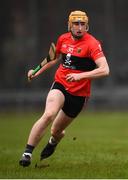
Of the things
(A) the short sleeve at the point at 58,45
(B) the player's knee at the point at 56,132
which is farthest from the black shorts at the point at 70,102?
(A) the short sleeve at the point at 58,45

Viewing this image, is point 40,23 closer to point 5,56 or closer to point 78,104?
point 5,56

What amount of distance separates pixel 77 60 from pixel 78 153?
8.70 feet

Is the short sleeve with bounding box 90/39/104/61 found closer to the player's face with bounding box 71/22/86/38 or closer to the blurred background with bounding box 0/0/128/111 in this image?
the player's face with bounding box 71/22/86/38

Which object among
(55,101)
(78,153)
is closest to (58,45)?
(55,101)

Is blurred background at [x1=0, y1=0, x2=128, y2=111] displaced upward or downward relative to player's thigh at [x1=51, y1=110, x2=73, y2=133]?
downward

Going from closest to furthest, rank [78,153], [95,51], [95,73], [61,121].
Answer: [95,73] < [95,51] < [61,121] < [78,153]

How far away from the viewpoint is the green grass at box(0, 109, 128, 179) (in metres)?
12.0

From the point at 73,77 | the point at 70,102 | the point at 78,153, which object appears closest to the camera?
the point at 73,77

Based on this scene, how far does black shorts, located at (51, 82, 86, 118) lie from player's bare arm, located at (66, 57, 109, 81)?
668 millimetres

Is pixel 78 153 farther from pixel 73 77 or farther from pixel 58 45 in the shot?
pixel 73 77

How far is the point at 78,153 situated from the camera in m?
15.1

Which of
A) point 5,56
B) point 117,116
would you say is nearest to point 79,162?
point 117,116

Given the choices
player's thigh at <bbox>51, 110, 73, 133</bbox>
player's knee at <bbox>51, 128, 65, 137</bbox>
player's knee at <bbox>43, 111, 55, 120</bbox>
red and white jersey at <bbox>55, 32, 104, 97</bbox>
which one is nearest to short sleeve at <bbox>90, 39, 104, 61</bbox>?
red and white jersey at <bbox>55, 32, 104, 97</bbox>

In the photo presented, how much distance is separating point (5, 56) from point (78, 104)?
2312 cm
